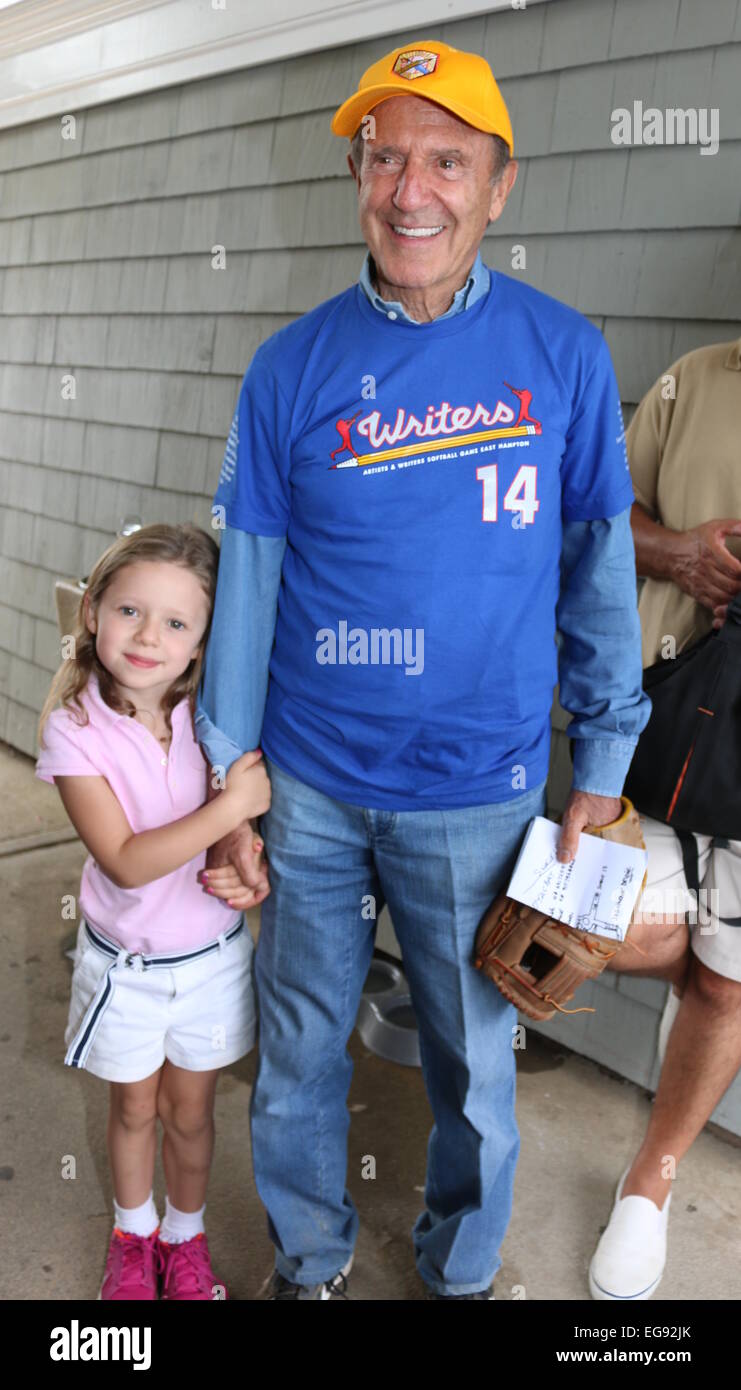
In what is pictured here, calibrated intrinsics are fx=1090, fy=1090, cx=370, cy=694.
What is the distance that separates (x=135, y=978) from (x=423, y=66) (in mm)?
1347

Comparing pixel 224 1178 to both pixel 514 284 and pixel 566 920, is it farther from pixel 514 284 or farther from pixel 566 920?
pixel 514 284

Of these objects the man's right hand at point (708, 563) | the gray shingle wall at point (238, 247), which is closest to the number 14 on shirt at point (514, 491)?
the man's right hand at point (708, 563)

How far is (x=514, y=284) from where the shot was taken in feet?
5.13

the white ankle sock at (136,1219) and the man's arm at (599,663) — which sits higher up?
the man's arm at (599,663)

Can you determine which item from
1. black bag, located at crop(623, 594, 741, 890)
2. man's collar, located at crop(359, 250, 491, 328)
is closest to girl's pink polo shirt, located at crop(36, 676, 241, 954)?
man's collar, located at crop(359, 250, 491, 328)

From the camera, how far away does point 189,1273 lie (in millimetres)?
1812

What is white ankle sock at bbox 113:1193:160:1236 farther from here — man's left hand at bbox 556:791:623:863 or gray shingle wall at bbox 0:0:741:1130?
gray shingle wall at bbox 0:0:741:1130

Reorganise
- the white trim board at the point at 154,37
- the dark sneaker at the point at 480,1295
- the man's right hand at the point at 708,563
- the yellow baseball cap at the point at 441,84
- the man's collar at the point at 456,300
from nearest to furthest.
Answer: the yellow baseball cap at the point at 441,84, the man's collar at the point at 456,300, the dark sneaker at the point at 480,1295, the man's right hand at the point at 708,563, the white trim board at the point at 154,37

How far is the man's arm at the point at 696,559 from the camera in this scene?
188 cm

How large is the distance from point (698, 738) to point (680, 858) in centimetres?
25

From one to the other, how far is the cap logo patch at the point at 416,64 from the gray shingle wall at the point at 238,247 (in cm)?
105

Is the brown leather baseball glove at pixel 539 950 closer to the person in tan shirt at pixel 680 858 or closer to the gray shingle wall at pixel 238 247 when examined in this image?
the person in tan shirt at pixel 680 858

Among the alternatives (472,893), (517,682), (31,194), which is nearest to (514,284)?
(517,682)
